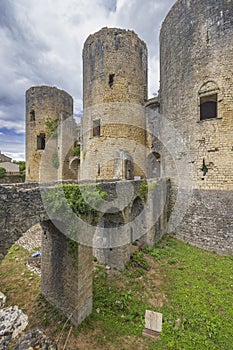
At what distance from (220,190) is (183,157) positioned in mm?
2420

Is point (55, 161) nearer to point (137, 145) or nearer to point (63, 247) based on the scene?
point (137, 145)

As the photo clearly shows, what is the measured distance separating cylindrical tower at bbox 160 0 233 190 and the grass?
4.02 metres

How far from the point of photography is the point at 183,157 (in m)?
9.60

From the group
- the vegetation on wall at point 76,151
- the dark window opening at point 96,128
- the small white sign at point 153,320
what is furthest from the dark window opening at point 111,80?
the small white sign at point 153,320

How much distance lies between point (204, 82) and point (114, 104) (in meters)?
5.64

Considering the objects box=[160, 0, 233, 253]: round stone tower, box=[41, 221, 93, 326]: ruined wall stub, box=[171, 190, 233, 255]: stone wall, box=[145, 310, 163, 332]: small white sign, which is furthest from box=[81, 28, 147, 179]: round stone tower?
box=[145, 310, 163, 332]: small white sign

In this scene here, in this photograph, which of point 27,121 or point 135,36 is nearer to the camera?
point 135,36

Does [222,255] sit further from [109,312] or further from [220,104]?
[220,104]

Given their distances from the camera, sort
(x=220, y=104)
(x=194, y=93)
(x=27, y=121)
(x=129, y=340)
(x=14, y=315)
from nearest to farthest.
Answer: (x=129, y=340) → (x=14, y=315) → (x=220, y=104) → (x=194, y=93) → (x=27, y=121)

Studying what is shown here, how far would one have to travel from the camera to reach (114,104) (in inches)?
482

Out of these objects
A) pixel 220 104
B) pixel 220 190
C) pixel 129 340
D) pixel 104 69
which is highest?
pixel 104 69

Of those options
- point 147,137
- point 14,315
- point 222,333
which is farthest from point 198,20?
point 14,315

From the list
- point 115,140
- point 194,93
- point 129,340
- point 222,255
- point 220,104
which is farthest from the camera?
point 115,140

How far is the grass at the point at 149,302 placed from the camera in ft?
13.4
